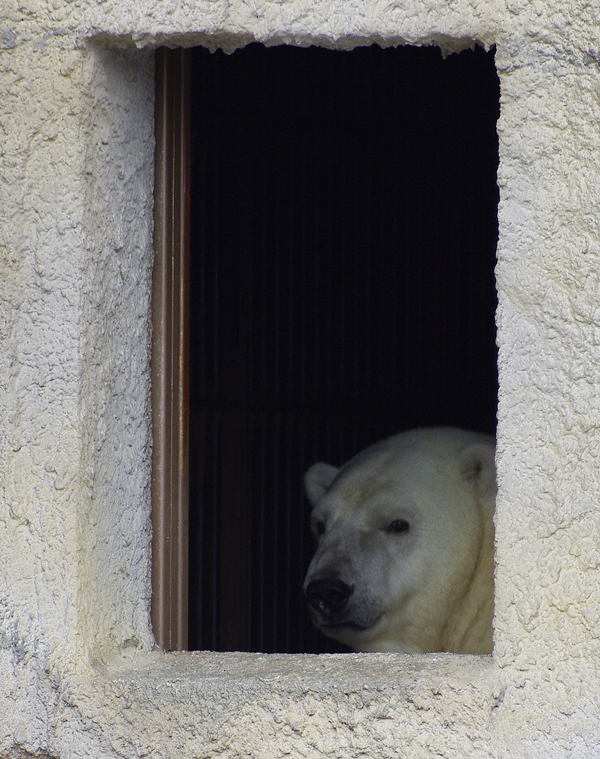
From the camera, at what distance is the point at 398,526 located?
3127mm

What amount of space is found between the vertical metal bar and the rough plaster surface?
44 mm

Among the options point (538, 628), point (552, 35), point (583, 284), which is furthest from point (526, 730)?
point (552, 35)

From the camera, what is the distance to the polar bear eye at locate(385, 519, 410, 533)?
312cm

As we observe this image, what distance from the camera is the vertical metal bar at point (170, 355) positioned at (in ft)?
6.70

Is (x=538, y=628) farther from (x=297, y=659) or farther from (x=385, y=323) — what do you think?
(x=385, y=323)

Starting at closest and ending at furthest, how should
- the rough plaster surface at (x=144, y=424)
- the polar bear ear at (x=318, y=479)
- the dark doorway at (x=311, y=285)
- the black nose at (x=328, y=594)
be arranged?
the rough plaster surface at (x=144, y=424) < the black nose at (x=328, y=594) < the polar bear ear at (x=318, y=479) < the dark doorway at (x=311, y=285)

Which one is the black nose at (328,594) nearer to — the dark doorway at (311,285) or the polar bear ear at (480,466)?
the polar bear ear at (480,466)

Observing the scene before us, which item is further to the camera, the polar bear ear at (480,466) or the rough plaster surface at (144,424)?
the polar bear ear at (480,466)

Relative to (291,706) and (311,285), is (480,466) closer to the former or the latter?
(291,706)

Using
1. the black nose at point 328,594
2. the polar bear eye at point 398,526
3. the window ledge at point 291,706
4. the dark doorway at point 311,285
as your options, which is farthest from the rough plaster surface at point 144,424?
the dark doorway at point 311,285

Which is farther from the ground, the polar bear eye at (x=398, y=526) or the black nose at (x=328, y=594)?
the polar bear eye at (x=398, y=526)

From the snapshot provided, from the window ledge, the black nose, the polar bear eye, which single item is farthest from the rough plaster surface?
the polar bear eye

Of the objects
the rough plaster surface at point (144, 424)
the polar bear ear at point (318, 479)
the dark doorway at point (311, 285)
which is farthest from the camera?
the dark doorway at point (311, 285)

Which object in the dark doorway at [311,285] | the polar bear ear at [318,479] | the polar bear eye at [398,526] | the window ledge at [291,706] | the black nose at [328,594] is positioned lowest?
the window ledge at [291,706]
